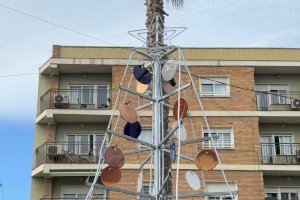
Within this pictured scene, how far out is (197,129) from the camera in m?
28.8

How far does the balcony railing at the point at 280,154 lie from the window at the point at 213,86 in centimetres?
325

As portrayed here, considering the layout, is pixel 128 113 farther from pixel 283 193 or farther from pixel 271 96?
pixel 271 96

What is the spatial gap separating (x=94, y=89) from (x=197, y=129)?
5.54 m

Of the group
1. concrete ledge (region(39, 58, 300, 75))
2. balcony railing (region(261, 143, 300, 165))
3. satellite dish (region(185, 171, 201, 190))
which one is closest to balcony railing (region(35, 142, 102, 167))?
concrete ledge (region(39, 58, 300, 75))

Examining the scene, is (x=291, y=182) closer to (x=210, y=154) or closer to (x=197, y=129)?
(x=197, y=129)

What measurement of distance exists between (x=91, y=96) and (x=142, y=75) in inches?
669

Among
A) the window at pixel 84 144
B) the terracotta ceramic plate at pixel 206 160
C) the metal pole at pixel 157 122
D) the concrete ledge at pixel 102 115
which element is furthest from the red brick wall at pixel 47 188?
the terracotta ceramic plate at pixel 206 160

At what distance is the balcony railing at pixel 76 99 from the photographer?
2945 centimetres

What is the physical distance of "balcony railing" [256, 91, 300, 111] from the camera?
30.4 metres

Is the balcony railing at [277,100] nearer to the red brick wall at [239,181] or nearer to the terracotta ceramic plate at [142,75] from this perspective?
the red brick wall at [239,181]

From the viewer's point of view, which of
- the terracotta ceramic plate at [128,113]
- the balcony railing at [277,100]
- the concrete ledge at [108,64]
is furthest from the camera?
the balcony railing at [277,100]

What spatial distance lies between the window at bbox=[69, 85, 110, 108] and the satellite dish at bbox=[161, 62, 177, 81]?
17101 millimetres

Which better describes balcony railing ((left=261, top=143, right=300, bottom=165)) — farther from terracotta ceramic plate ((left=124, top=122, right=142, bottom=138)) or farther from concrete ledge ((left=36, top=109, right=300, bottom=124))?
terracotta ceramic plate ((left=124, top=122, right=142, bottom=138))

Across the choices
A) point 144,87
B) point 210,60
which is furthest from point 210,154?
point 210,60
